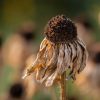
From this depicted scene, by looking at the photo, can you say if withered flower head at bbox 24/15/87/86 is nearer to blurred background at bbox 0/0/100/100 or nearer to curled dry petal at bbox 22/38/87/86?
curled dry petal at bbox 22/38/87/86

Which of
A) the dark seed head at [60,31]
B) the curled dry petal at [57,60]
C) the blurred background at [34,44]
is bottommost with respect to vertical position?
the curled dry petal at [57,60]

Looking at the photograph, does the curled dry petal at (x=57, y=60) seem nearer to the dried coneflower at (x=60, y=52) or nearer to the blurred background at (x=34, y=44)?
the dried coneflower at (x=60, y=52)

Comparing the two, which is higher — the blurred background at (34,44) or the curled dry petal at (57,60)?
the blurred background at (34,44)

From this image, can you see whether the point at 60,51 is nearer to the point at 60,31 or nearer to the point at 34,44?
the point at 60,31

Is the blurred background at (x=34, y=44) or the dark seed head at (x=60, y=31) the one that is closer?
the dark seed head at (x=60, y=31)

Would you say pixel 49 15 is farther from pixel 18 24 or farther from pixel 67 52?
pixel 67 52

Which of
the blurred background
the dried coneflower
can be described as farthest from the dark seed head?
the blurred background

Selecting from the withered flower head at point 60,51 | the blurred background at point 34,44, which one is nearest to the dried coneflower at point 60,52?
the withered flower head at point 60,51

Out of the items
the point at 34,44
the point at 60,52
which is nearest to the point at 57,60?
the point at 60,52
